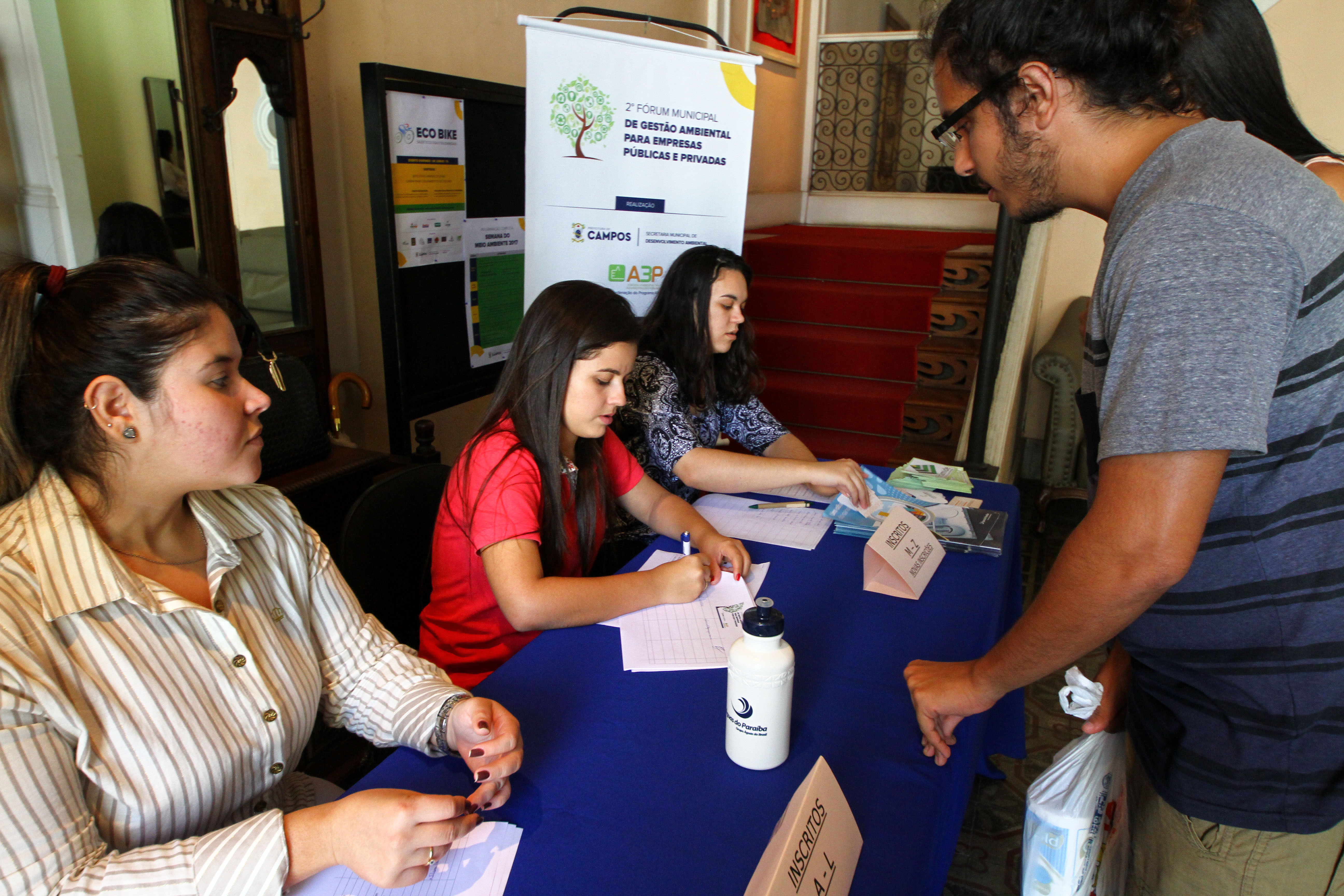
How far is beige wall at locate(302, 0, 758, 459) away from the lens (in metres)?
2.55

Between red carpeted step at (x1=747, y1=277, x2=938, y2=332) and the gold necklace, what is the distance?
11.9 feet

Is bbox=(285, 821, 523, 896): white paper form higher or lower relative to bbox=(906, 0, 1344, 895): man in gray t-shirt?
lower

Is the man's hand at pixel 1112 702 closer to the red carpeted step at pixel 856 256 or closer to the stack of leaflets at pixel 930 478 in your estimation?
the stack of leaflets at pixel 930 478

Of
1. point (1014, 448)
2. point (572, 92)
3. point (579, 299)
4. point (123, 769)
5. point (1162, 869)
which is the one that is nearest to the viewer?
point (123, 769)

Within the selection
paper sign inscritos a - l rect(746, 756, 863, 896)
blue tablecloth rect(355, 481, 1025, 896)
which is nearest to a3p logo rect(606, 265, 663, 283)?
blue tablecloth rect(355, 481, 1025, 896)

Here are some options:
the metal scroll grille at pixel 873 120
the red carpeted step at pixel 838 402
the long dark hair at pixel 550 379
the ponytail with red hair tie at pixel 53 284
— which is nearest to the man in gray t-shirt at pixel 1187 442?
the long dark hair at pixel 550 379

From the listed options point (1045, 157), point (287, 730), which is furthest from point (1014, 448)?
point (287, 730)

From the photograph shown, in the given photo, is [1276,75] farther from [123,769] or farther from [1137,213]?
[123,769]

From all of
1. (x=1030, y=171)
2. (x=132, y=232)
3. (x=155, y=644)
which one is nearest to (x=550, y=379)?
(x=155, y=644)

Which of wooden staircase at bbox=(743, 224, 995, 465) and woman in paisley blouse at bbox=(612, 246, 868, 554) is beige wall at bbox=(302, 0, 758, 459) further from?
wooden staircase at bbox=(743, 224, 995, 465)

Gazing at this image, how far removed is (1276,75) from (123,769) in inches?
58.5

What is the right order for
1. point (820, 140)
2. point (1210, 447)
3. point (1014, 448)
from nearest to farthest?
point (1210, 447)
point (1014, 448)
point (820, 140)

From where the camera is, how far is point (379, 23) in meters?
2.63

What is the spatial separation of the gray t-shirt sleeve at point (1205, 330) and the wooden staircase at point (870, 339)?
8.80 feet
